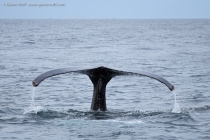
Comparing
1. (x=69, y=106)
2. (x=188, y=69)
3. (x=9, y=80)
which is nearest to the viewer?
(x=69, y=106)

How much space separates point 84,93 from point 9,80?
13.2 ft

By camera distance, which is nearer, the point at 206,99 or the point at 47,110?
the point at 47,110

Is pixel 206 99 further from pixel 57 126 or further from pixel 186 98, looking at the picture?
pixel 57 126

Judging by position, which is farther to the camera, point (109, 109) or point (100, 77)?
point (109, 109)

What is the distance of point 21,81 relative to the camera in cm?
1978

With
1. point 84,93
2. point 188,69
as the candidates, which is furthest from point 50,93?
point 188,69

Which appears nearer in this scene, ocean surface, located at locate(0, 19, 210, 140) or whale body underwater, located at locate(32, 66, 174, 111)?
whale body underwater, located at locate(32, 66, 174, 111)

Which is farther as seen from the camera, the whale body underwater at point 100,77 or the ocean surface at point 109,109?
the ocean surface at point 109,109

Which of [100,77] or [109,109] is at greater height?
[100,77]

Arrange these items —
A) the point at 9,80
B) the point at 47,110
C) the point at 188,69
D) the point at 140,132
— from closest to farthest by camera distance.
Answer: the point at 140,132 → the point at 47,110 → the point at 9,80 → the point at 188,69

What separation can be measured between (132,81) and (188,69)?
16.5 feet

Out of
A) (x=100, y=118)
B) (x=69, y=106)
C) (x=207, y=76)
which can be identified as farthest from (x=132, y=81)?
(x=100, y=118)

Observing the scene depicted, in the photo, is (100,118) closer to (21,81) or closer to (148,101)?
(148,101)

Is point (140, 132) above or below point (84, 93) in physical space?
below
